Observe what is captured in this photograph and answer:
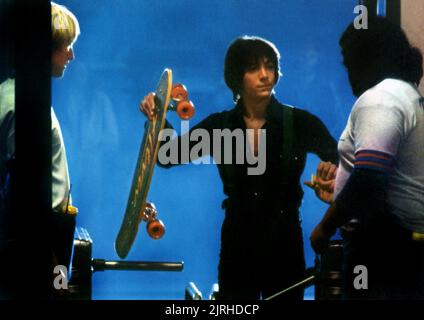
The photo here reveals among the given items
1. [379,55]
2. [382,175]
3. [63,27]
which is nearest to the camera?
[382,175]

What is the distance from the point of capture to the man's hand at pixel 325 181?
2.72 meters

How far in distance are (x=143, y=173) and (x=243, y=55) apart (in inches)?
24.5

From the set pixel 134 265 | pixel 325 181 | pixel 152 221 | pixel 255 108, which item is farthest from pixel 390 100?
pixel 134 265

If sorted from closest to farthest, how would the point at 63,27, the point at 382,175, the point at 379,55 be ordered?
the point at 382,175 < the point at 379,55 < the point at 63,27

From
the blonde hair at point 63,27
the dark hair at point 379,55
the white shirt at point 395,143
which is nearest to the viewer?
the white shirt at point 395,143

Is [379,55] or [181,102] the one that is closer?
[379,55]

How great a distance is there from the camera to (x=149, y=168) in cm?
274

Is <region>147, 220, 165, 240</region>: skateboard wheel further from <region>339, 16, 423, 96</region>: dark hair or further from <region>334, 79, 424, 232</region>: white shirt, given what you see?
<region>339, 16, 423, 96</region>: dark hair

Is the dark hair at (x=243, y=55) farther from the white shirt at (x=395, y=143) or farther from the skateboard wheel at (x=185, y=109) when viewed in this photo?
the white shirt at (x=395, y=143)

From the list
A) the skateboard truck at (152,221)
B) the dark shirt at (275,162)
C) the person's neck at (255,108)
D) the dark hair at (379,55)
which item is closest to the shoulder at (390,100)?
the dark hair at (379,55)

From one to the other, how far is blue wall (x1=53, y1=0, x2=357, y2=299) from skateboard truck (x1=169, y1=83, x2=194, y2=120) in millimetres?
31

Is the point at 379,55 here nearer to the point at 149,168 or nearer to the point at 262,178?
the point at 262,178

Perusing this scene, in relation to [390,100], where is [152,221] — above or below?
below
